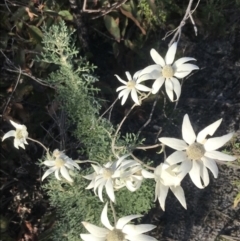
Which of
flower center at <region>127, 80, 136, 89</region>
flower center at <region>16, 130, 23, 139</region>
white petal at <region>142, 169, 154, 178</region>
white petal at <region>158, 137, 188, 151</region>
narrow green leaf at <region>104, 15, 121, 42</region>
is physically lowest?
white petal at <region>142, 169, 154, 178</region>

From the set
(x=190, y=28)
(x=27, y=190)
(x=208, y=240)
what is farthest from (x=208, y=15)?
(x=27, y=190)

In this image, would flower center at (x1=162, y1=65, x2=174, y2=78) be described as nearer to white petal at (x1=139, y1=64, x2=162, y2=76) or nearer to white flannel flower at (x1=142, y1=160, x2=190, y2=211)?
white petal at (x1=139, y1=64, x2=162, y2=76)

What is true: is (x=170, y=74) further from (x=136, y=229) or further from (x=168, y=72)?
(x=136, y=229)

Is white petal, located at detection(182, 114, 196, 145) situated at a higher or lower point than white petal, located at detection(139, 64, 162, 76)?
lower

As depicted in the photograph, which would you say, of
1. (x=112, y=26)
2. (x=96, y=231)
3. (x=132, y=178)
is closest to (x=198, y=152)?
(x=132, y=178)

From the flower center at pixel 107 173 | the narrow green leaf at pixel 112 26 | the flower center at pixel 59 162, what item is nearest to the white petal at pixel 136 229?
the flower center at pixel 107 173

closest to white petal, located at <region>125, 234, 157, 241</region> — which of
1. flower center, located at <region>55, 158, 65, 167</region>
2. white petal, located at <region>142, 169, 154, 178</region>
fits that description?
white petal, located at <region>142, 169, 154, 178</region>

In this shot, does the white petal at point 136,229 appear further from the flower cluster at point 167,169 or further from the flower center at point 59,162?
the flower center at point 59,162
